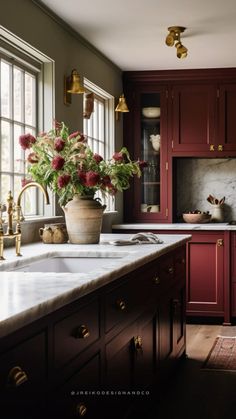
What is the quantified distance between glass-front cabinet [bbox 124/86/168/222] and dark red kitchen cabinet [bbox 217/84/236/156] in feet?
1.70

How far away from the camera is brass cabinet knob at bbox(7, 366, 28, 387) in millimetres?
1463

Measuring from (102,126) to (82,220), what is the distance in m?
2.34

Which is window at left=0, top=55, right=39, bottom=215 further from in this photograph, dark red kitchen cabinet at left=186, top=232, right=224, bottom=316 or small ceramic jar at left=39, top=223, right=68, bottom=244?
dark red kitchen cabinet at left=186, top=232, right=224, bottom=316

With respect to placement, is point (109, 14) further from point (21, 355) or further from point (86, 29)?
point (21, 355)

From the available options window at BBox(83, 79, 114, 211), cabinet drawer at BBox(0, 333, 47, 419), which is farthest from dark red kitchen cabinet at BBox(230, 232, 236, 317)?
cabinet drawer at BBox(0, 333, 47, 419)

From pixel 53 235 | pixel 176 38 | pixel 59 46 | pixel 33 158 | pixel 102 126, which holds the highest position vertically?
pixel 176 38

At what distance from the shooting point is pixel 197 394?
3672mm

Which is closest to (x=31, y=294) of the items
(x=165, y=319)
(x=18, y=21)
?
(x=165, y=319)

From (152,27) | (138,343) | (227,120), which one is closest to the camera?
(138,343)

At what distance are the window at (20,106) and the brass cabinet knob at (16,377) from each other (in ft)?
7.37

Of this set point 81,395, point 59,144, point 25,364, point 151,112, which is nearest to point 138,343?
point 81,395

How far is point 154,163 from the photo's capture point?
20.6ft

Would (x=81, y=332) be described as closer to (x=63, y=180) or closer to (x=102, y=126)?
(x=63, y=180)

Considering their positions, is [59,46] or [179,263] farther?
[59,46]
